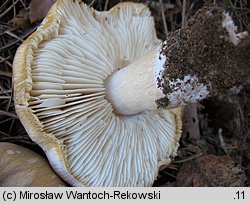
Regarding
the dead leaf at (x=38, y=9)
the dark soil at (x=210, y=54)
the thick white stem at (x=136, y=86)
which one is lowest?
the thick white stem at (x=136, y=86)

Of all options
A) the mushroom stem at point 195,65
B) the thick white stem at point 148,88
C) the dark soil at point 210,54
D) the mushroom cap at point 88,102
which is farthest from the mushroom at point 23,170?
the dark soil at point 210,54

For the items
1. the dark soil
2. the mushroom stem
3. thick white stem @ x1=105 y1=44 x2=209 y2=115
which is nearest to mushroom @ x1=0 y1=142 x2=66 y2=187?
thick white stem @ x1=105 y1=44 x2=209 y2=115

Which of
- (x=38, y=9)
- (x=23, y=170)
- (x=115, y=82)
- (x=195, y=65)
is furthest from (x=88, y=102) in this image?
(x=38, y=9)

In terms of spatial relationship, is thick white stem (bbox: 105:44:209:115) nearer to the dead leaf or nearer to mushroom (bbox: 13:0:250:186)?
mushroom (bbox: 13:0:250:186)

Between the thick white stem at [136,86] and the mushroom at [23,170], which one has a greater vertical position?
the thick white stem at [136,86]

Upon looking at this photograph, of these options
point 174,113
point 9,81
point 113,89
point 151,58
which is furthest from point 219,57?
point 9,81

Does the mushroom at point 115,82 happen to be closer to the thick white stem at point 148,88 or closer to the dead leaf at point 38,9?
the thick white stem at point 148,88
